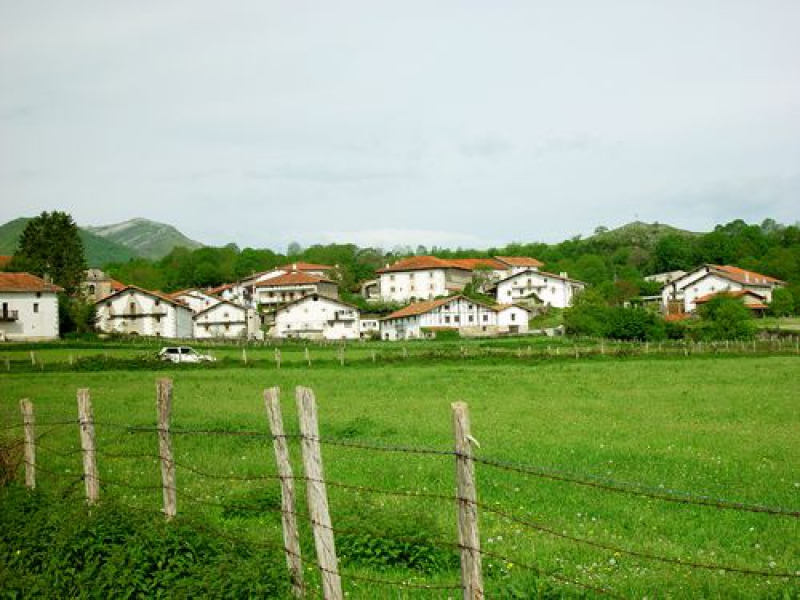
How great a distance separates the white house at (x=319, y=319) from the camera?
362 feet

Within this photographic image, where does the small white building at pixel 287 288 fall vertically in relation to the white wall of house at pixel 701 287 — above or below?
above

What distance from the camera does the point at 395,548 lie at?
381 inches

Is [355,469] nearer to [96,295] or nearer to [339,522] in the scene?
[339,522]

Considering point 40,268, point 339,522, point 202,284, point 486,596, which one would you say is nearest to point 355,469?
point 339,522

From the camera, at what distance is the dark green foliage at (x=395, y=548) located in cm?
955

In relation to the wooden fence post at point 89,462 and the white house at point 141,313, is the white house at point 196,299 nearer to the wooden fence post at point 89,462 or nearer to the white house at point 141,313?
the white house at point 141,313

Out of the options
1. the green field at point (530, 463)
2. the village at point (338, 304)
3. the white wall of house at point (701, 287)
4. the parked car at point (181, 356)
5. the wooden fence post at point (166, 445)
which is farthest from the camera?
the white wall of house at point (701, 287)

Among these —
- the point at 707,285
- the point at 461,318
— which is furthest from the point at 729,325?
the point at 707,285

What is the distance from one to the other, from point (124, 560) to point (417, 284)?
14152cm

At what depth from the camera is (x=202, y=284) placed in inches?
7274

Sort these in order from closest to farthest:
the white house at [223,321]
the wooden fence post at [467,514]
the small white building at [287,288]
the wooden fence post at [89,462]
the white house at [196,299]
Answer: the wooden fence post at [467,514], the wooden fence post at [89,462], the white house at [223,321], the white house at [196,299], the small white building at [287,288]

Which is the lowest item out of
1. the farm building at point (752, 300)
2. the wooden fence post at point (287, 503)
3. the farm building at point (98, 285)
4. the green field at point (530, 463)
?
the green field at point (530, 463)

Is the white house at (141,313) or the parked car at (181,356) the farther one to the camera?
the white house at (141,313)

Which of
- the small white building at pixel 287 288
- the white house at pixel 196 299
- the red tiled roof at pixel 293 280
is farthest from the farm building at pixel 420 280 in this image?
the white house at pixel 196 299
